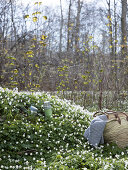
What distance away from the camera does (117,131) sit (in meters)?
5.09

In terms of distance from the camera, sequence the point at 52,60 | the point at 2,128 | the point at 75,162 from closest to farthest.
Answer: the point at 75,162 < the point at 2,128 < the point at 52,60

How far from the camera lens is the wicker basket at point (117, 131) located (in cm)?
510

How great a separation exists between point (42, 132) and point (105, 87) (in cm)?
558

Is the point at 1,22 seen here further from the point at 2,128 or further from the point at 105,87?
the point at 2,128

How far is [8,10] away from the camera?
34.7 feet

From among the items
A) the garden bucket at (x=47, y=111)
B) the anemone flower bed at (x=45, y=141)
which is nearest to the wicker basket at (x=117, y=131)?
the anemone flower bed at (x=45, y=141)

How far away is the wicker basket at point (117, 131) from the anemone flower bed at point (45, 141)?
0.60 feet

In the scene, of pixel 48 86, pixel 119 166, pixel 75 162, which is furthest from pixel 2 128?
pixel 48 86

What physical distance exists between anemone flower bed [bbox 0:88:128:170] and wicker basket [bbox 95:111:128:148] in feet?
0.60

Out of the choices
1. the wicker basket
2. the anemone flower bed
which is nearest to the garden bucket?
the anemone flower bed

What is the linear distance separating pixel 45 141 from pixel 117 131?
1.73 meters

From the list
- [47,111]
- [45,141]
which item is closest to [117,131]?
[45,141]

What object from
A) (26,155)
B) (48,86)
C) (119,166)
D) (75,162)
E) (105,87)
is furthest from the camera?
(48,86)

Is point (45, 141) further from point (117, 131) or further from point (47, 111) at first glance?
point (117, 131)
